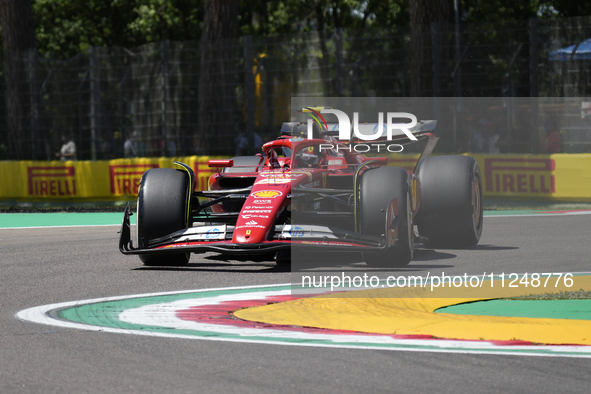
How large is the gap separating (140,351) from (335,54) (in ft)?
38.5

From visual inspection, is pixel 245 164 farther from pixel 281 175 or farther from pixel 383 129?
pixel 281 175

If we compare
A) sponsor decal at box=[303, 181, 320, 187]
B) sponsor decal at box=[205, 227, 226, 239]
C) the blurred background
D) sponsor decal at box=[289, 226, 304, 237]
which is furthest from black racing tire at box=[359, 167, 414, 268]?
the blurred background

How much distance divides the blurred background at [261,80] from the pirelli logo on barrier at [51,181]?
530mm

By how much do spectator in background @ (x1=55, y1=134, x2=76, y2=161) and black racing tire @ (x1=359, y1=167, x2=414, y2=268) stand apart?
35.7 feet

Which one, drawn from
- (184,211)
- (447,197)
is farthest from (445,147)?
(184,211)

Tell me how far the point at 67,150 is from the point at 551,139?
8661 mm

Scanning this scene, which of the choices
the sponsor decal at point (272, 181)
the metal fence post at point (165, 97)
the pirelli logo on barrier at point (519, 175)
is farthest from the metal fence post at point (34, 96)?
the sponsor decal at point (272, 181)

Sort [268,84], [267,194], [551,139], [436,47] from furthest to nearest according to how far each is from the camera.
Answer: [268,84]
[436,47]
[551,139]
[267,194]

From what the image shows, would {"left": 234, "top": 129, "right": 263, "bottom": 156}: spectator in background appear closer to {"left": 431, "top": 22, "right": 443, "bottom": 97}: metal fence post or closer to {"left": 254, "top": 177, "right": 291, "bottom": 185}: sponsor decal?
{"left": 431, "top": 22, "right": 443, "bottom": 97}: metal fence post

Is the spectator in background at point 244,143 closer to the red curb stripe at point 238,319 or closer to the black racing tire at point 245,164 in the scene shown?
the black racing tire at point 245,164

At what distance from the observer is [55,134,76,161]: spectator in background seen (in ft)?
59.1

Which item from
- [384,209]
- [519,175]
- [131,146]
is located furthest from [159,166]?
[384,209]

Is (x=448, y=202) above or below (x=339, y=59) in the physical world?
below

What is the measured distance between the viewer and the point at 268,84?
16719 millimetres
